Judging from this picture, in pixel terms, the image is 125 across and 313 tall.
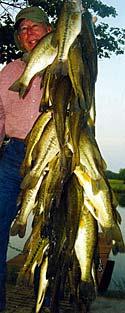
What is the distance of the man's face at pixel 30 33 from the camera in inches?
133

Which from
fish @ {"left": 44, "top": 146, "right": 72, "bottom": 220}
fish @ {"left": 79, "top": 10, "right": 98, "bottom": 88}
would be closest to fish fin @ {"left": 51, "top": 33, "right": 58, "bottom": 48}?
fish @ {"left": 79, "top": 10, "right": 98, "bottom": 88}

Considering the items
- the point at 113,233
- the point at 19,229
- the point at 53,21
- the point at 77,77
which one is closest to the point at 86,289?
the point at 113,233

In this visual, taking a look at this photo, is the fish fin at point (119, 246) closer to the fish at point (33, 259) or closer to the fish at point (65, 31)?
the fish at point (33, 259)

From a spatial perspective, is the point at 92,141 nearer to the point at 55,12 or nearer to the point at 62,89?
the point at 62,89

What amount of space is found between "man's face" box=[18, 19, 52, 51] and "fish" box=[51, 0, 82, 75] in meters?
1.02

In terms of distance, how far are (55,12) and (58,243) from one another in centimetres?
561

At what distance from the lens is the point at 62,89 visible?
7.40ft

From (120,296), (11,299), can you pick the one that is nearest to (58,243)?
(11,299)

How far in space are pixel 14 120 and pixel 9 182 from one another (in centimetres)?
39

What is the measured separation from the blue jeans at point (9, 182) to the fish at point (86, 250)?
1.16m

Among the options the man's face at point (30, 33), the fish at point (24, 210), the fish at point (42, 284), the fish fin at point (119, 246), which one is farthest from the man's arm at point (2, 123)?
the fish fin at point (119, 246)

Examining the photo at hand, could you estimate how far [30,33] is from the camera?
3.41 m

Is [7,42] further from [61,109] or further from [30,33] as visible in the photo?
[61,109]

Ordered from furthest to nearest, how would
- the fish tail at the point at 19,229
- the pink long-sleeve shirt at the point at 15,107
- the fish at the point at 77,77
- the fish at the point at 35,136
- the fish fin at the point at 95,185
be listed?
the pink long-sleeve shirt at the point at 15,107
the fish tail at the point at 19,229
the fish at the point at 35,136
the fish fin at the point at 95,185
the fish at the point at 77,77
